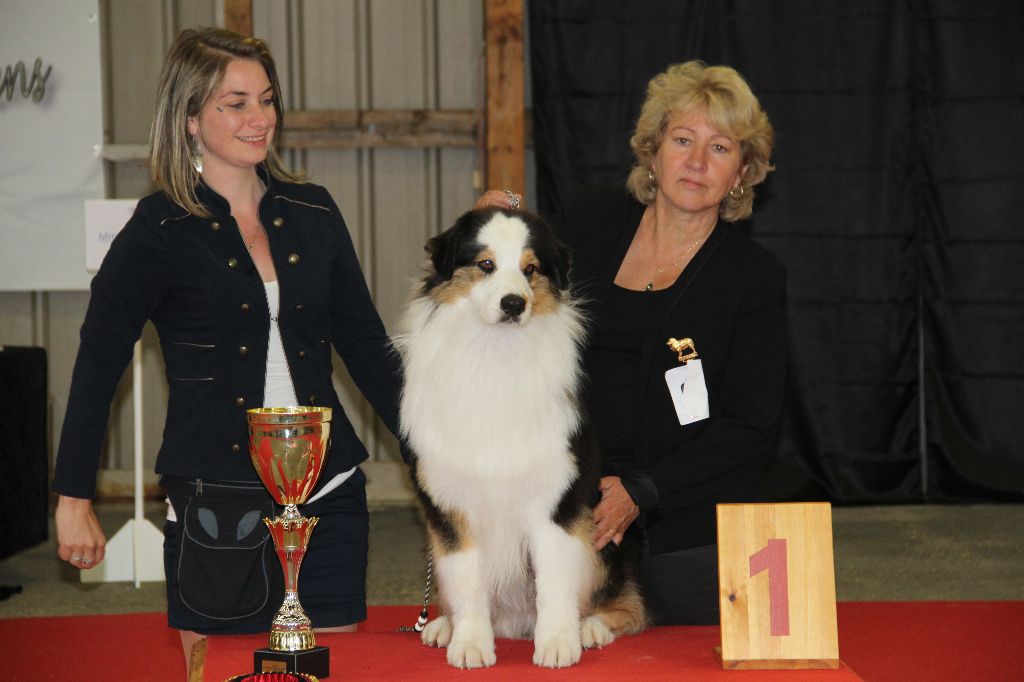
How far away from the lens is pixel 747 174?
2.63 meters

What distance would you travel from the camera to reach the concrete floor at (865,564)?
468 cm

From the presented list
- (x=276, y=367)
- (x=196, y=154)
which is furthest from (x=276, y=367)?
(x=196, y=154)

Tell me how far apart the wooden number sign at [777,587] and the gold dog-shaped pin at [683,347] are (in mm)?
594

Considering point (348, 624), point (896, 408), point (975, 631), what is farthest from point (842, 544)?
point (348, 624)

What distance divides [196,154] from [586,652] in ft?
4.22

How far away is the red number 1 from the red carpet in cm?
9

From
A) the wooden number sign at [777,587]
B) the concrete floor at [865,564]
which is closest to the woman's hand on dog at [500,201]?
the wooden number sign at [777,587]

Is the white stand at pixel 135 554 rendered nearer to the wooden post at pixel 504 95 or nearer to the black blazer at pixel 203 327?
the wooden post at pixel 504 95

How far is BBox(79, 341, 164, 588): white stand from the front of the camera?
5012 mm

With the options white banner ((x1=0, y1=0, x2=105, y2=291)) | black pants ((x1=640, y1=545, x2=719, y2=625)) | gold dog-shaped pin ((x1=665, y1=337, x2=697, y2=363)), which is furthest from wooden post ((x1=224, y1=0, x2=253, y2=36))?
black pants ((x1=640, y1=545, x2=719, y2=625))

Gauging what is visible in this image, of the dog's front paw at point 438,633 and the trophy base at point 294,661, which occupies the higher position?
the trophy base at point 294,661

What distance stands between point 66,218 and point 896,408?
5123mm

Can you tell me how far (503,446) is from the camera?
6.54 feet

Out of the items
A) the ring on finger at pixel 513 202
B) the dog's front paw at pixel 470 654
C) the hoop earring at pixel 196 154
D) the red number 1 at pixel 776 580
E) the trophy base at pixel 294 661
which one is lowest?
the dog's front paw at pixel 470 654
